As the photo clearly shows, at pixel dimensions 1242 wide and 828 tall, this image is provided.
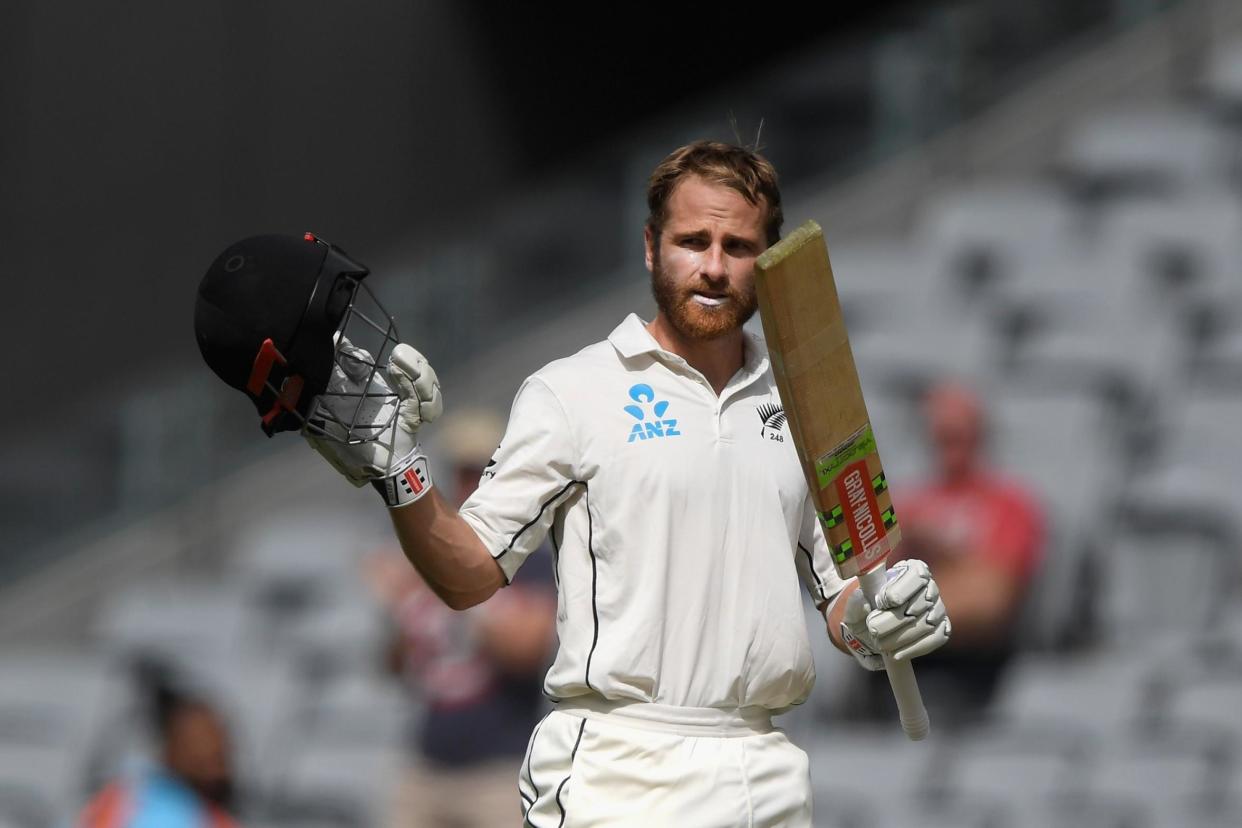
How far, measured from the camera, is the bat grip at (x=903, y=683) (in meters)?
2.97

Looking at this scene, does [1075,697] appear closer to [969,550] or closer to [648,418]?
[969,550]

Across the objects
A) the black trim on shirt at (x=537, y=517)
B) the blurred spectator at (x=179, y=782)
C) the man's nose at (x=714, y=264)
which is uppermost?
the man's nose at (x=714, y=264)

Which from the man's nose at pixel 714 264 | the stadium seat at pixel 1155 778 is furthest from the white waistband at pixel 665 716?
the stadium seat at pixel 1155 778

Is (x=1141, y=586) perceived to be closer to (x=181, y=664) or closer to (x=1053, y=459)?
(x=1053, y=459)

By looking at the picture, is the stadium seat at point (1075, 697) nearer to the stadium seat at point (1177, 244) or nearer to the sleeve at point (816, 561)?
the stadium seat at point (1177, 244)

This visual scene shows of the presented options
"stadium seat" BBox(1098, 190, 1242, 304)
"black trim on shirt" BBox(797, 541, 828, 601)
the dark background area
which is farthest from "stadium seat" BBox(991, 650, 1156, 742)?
the dark background area

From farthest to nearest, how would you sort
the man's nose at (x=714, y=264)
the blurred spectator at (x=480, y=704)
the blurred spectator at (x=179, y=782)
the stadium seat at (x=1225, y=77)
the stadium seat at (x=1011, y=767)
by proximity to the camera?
1. the stadium seat at (x=1225, y=77)
2. the stadium seat at (x=1011, y=767)
3. the blurred spectator at (x=480, y=704)
4. the blurred spectator at (x=179, y=782)
5. the man's nose at (x=714, y=264)

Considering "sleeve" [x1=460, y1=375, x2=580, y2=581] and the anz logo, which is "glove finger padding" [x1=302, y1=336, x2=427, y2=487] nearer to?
"sleeve" [x1=460, y1=375, x2=580, y2=581]

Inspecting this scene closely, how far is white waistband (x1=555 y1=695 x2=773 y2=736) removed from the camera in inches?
115

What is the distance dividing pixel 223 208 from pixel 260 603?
300cm

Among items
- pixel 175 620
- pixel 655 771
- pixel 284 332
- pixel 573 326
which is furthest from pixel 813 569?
pixel 573 326

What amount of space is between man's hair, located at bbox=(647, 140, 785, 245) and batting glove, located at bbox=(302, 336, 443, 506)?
0.52 metres

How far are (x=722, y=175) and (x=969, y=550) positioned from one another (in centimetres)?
320

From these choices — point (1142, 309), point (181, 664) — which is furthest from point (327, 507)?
point (1142, 309)
